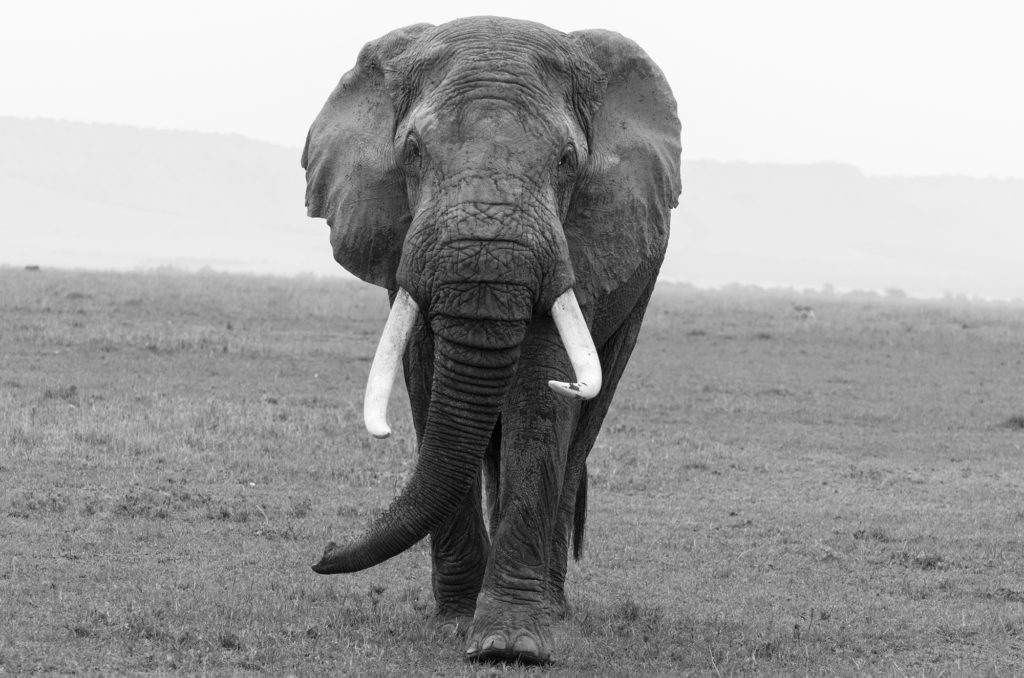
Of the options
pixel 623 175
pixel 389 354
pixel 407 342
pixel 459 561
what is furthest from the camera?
pixel 459 561

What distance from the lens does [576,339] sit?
5.78 metres

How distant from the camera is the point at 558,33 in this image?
635cm

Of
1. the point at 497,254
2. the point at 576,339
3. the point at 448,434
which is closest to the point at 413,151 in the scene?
the point at 497,254

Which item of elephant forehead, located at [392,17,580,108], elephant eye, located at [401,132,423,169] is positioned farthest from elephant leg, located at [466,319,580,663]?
elephant forehead, located at [392,17,580,108]

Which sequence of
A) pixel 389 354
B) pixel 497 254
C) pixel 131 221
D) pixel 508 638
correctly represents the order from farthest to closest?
pixel 131 221 < pixel 508 638 < pixel 389 354 < pixel 497 254

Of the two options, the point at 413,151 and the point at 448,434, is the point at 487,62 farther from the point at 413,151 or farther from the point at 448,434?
the point at 448,434

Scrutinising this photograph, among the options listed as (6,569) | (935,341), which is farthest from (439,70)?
(935,341)

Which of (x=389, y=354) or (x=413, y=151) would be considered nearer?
(x=389, y=354)

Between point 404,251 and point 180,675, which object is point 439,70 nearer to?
point 404,251

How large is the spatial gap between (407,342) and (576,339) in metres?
0.65

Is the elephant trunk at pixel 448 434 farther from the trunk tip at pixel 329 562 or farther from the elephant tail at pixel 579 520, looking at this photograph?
the elephant tail at pixel 579 520

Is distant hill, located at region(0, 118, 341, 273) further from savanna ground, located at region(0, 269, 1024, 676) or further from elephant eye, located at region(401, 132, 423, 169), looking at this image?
elephant eye, located at region(401, 132, 423, 169)

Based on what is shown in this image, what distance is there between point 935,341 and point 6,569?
66.6 ft

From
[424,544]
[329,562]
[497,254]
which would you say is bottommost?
[424,544]
